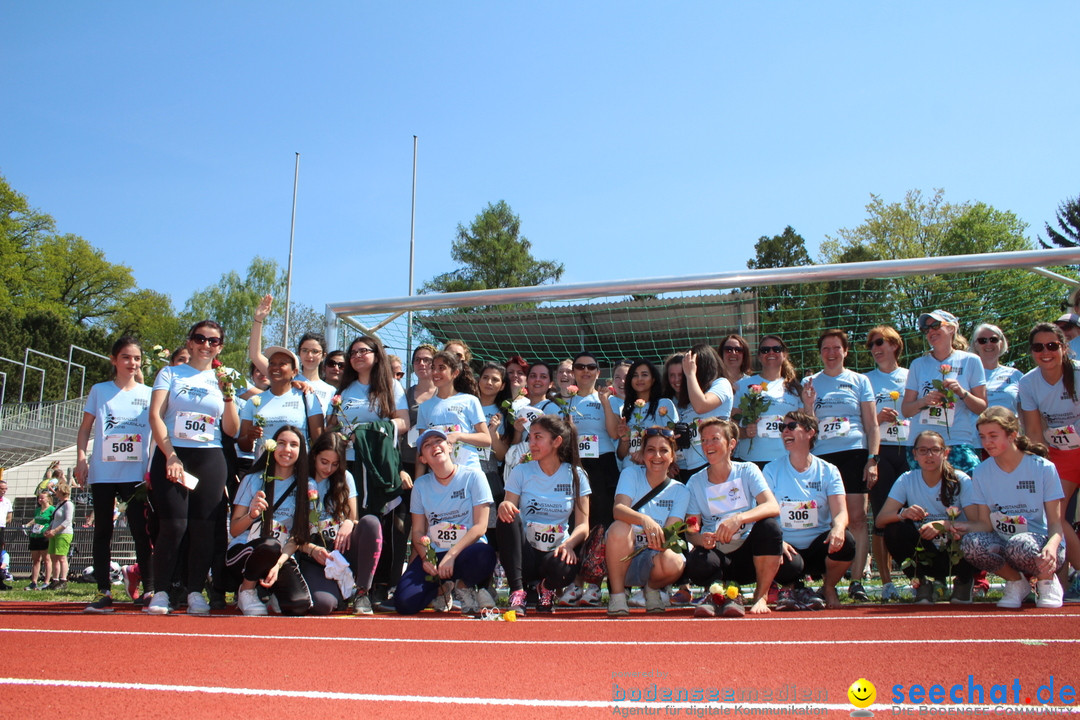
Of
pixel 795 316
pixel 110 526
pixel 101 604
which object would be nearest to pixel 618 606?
pixel 101 604

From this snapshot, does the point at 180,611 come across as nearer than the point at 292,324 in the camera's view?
Yes

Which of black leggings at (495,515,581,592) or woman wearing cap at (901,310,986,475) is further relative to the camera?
woman wearing cap at (901,310,986,475)

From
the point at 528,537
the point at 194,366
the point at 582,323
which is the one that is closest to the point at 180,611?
the point at 194,366

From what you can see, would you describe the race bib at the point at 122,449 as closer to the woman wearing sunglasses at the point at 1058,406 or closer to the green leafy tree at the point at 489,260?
the woman wearing sunglasses at the point at 1058,406

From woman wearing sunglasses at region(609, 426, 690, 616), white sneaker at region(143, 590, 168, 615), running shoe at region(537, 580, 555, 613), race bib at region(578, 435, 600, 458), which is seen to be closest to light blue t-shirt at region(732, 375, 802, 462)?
woman wearing sunglasses at region(609, 426, 690, 616)

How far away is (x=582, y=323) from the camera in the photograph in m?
11.1

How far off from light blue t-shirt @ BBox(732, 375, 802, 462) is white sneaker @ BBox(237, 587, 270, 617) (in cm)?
357

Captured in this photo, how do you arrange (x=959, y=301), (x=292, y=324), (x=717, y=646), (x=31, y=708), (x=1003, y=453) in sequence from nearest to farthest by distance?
(x=31, y=708)
(x=717, y=646)
(x=1003, y=453)
(x=959, y=301)
(x=292, y=324)

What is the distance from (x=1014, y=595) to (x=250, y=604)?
4735 millimetres

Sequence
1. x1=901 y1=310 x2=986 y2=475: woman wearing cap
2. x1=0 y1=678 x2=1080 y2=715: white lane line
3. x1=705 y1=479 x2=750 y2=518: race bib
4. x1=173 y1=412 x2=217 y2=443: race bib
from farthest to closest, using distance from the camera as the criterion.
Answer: x1=901 y1=310 x2=986 y2=475: woman wearing cap → x1=173 y1=412 x2=217 y2=443: race bib → x1=705 y1=479 x2=750 y2=518: race bib → x1=0 y1=678 x2=1080 y2=715: white lane line

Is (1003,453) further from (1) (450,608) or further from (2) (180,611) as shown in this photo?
(2) (180,611)

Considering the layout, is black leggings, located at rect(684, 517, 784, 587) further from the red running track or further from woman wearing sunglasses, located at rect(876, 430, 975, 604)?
woman wearing sunglasses, located at rect(876, 430, 975, 604)

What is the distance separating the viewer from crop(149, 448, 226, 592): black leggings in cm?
571

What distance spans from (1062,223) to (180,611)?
188ft
